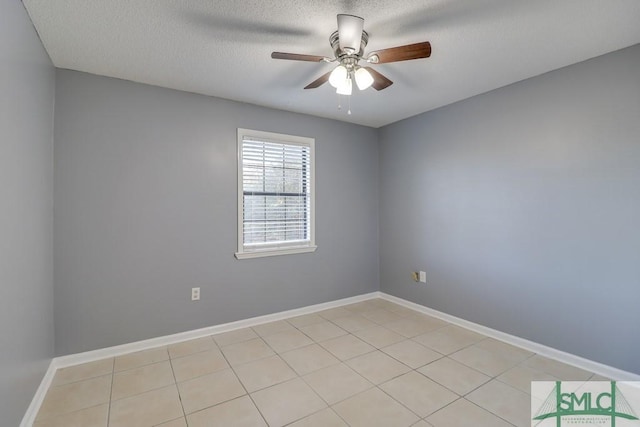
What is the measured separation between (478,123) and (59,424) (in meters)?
3.91

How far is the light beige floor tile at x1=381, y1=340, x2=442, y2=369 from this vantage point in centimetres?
237

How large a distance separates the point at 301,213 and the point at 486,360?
89.0 inches

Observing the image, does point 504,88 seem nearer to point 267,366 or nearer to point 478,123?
point 478,123

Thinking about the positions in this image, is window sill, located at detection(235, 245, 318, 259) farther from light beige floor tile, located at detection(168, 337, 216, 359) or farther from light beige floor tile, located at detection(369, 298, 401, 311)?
light beige floor tile, located at detection(369, 298, 401, 311)

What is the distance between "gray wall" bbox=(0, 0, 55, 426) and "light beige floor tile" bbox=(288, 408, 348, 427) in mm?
1447

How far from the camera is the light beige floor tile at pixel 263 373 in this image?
208 centimetres

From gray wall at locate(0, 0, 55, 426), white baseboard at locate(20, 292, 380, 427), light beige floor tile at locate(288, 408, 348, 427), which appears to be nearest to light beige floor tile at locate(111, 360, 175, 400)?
white baseboard at locate(20, 292, 380, 427)

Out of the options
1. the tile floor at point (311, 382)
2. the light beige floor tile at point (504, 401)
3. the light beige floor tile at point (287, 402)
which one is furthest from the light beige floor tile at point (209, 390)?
the light beige floor tile at point (504, 401)

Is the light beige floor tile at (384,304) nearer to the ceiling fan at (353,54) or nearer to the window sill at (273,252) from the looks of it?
the window sill at (273,252)

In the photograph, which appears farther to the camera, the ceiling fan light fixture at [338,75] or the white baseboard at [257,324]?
the white baseboard at [257,324]

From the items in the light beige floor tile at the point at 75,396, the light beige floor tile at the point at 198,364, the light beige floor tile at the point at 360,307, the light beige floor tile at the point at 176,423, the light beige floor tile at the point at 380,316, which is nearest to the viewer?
the light beige floor tile at the point at 176,423

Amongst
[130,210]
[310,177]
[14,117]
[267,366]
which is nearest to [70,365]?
[130,210]

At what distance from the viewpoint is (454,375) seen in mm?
2168

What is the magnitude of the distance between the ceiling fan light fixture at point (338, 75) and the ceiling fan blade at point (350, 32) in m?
Result: 0.10
